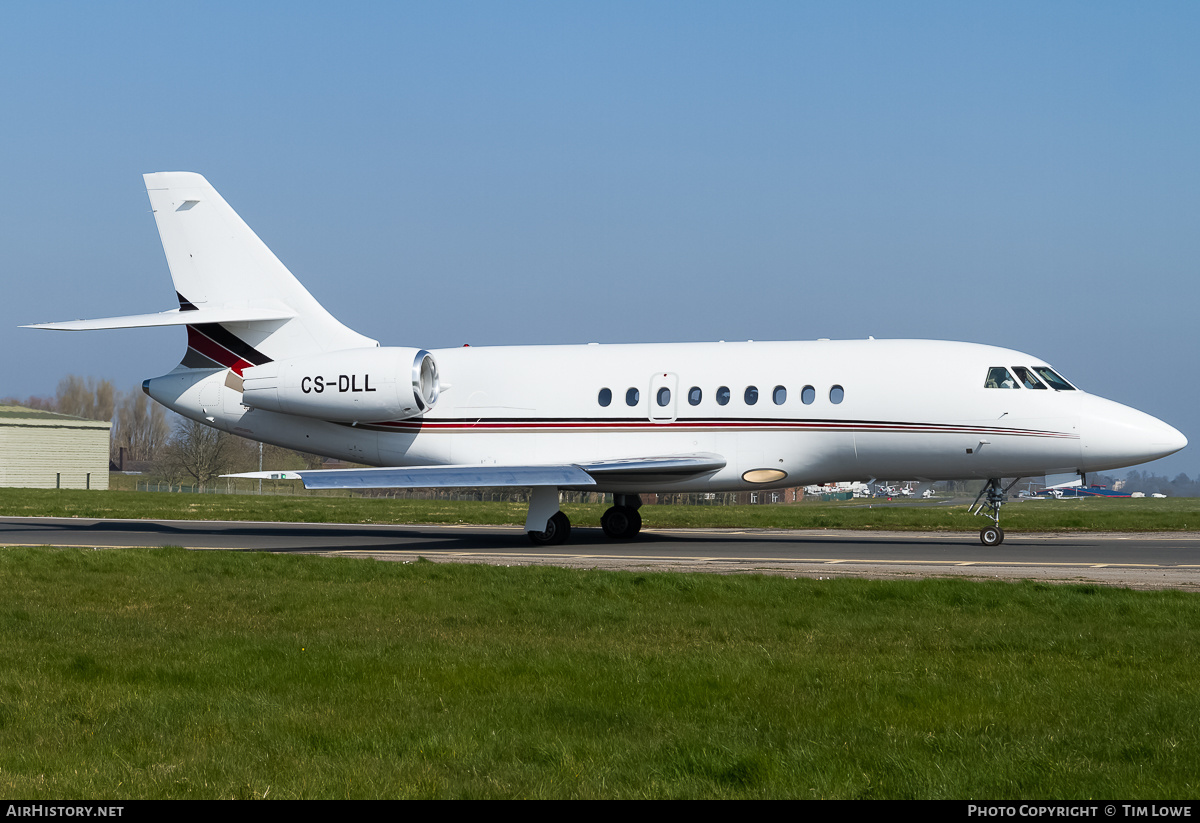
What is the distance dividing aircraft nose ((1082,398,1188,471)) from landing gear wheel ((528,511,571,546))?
33.5ft

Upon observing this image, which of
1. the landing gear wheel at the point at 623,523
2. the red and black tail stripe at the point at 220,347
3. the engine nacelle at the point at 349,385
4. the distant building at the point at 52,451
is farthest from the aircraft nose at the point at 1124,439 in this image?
the distant building at the point at 52,451

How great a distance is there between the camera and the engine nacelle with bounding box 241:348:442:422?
24.5m

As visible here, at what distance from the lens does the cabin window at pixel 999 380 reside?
71.9ft

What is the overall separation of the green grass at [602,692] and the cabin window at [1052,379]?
368 inches

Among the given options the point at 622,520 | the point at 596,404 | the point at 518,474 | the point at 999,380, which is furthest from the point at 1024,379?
the point at 518,474

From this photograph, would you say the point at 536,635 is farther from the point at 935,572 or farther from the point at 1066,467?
the point at 1066,467

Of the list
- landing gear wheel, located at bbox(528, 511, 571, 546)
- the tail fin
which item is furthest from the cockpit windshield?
the tail fin

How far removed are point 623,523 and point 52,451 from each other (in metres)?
60.5

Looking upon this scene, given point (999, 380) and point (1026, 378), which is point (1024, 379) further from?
point (999, 380)

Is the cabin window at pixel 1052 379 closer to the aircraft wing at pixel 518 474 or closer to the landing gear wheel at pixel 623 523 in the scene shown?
the aircraft wing at pixel 518 474

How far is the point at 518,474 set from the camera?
22078mm

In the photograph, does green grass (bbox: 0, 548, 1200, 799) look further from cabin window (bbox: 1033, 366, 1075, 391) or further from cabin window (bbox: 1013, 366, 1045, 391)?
cabin window (bbox: 1033, 366, 1075, 391)
